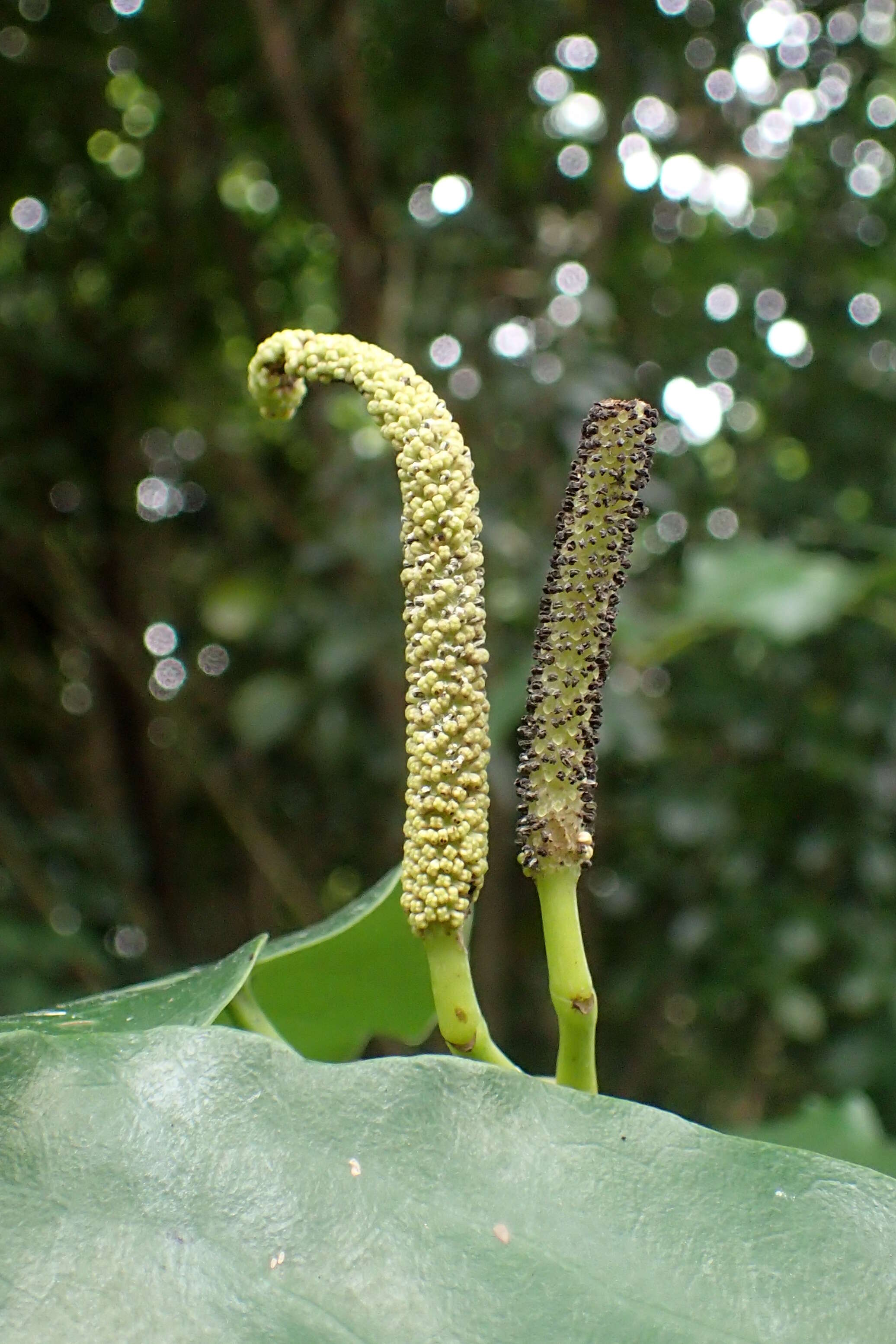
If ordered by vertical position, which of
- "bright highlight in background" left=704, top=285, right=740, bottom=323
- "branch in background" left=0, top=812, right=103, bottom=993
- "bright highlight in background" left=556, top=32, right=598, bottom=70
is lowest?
"branch in background" left=0, top=812, right=103, bottom=993

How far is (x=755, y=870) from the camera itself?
→ 160 cm

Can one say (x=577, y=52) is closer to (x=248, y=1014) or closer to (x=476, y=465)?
(x=476, y=465)

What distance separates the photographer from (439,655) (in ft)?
1.12

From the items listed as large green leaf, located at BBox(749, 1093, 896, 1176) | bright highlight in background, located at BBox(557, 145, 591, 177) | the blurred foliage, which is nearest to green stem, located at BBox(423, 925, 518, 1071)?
large green leaf, located at BBox(749, 1093, 896, 1176)

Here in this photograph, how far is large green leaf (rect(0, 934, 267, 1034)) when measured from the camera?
1.14ft

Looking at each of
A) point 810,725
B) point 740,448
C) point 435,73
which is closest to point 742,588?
point 810,725

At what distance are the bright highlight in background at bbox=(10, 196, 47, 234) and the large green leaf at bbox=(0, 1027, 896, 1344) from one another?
6.20 ft

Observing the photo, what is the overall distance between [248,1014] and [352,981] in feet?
0.31

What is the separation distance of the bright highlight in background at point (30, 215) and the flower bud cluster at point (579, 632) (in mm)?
1845

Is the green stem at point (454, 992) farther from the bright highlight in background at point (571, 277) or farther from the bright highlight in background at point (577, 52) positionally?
the bright highlight in background at point (577, 52)

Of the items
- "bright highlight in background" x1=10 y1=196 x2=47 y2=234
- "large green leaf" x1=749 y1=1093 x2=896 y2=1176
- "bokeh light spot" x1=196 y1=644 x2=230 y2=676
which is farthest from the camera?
"bokeh light spot" x1=196 y1=644 x2=230 y2=676

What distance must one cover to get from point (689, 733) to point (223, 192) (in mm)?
1113

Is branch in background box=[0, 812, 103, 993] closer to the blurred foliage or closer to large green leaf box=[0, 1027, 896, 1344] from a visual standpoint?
the blurred foliage

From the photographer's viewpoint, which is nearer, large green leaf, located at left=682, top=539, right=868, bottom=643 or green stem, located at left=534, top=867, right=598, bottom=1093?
green stem, located at left=534, top=867, right=598, bottom=1093
